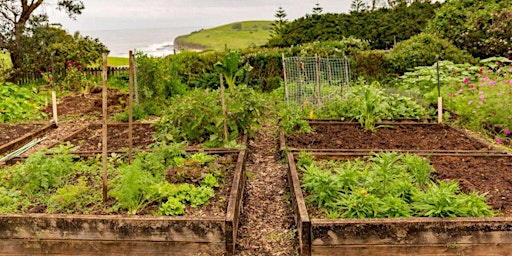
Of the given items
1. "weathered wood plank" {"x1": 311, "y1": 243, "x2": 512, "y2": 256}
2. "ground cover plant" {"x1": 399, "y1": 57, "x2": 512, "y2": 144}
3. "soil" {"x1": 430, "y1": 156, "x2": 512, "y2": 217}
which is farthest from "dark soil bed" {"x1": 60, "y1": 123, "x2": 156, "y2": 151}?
"ground cover plant" {"x1": 399, "y1": 57, "x2": 512, "y2": 144}

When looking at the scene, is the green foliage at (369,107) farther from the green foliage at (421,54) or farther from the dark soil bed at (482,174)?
the green foliage at (421,54)

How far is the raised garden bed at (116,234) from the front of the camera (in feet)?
10.5

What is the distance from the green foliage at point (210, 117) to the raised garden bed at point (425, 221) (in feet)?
2.19

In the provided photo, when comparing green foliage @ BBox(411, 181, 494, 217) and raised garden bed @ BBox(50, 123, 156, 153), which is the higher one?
raised garden bed @ BBox(50, 123, 156, 153)

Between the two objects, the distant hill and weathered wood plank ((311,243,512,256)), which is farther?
the distant hill

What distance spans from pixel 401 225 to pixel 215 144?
9.98 ft

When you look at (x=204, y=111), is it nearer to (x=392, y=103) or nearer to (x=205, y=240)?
(x=205, y=240)

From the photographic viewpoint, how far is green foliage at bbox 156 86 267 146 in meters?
5.79

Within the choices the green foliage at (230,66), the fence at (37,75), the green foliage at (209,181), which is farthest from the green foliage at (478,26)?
the fence at (37,75)

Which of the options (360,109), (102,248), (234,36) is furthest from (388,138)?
(234,36)

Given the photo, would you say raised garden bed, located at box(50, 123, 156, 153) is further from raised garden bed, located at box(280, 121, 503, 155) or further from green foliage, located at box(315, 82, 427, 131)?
green foliage, located at box(315, 82, 427, 131)

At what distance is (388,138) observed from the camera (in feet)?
19.8

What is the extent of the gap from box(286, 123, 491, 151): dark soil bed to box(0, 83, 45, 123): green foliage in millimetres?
5410

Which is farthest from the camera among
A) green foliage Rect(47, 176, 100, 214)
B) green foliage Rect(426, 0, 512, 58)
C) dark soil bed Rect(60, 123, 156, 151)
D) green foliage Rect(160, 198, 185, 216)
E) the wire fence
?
green foliage Rect(426, 0, 512, 58)
